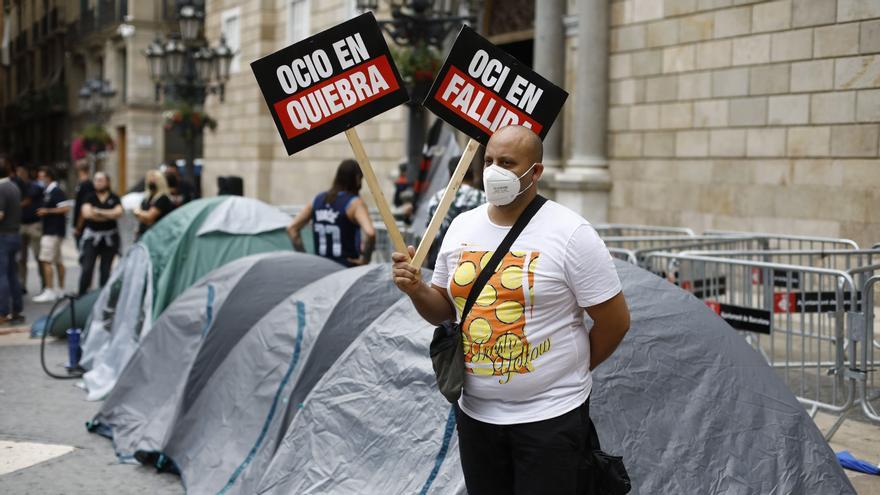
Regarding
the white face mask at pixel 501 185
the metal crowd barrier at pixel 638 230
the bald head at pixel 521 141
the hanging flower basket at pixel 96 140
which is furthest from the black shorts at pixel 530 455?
the hanging flower basket at pixel 96 140

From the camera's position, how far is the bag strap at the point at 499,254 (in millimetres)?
3188

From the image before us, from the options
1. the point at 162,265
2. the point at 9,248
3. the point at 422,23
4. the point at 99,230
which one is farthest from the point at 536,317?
the point at 9,248

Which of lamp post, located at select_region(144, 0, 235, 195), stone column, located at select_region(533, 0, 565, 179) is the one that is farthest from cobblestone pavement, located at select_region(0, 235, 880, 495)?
lamp post, located at select_region(144, 0, 235, 195)

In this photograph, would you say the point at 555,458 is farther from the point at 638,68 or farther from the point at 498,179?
the point at 638,68

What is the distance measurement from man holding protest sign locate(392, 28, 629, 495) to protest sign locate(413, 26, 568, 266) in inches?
19.7

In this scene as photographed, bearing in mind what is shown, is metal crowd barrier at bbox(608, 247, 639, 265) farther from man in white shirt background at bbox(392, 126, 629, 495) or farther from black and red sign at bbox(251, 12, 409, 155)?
man in white shirt background at bbox(392, 126, 629, 495)

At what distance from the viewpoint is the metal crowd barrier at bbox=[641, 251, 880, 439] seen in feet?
19.0

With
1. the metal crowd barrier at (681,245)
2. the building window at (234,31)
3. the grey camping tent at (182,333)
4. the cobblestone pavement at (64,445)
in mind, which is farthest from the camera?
the building window at (234,31)

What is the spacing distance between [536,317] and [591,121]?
11.0 metres

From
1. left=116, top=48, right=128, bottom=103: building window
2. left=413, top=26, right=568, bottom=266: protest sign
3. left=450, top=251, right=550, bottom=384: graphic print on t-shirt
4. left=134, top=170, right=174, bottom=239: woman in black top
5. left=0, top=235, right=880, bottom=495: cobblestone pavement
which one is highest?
left=116, top=48, right=128, bottom=103: building window

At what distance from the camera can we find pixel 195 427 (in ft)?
20.2

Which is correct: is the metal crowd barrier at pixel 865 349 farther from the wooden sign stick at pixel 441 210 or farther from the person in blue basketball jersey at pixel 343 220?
the person in blue basketball jersey at pixel 343 220

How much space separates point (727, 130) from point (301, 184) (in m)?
13.3

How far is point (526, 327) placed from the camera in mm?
3154
